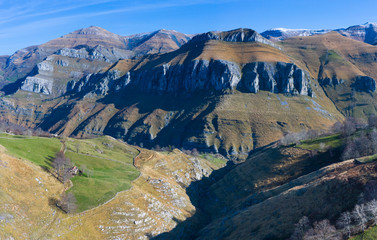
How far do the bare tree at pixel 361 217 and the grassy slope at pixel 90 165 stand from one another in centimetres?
7765

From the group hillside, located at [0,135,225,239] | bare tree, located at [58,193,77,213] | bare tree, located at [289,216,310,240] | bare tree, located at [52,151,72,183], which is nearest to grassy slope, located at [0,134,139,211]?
hillside, located at [0,135,225,239]

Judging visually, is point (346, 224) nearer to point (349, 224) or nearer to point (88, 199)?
point (349, 224)

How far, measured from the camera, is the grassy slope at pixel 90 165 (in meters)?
90.5

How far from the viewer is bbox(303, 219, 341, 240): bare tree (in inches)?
1711

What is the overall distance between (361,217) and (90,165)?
358 feet

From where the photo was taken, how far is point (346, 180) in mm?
59719

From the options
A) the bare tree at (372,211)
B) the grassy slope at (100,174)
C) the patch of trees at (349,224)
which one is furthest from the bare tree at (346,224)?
the grassy slope at (100,174)

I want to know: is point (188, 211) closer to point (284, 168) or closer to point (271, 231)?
point (284, 168)

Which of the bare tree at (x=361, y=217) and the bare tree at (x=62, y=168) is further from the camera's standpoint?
the bare tree at (x=62, y=168)

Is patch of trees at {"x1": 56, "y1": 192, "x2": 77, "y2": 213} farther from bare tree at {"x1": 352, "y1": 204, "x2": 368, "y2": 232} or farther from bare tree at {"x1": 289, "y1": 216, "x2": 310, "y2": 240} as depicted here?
bare tree at {"x1": 352, "y1": 204, "x2": 368, "y2": 232}

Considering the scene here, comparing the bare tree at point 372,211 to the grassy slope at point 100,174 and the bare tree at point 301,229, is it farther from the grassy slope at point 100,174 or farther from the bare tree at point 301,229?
the grassy slope at point 100,174

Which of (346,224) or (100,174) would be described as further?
(100,174)

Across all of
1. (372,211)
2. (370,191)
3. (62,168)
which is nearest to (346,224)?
(372,211)

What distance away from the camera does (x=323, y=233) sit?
45094 millimetres
